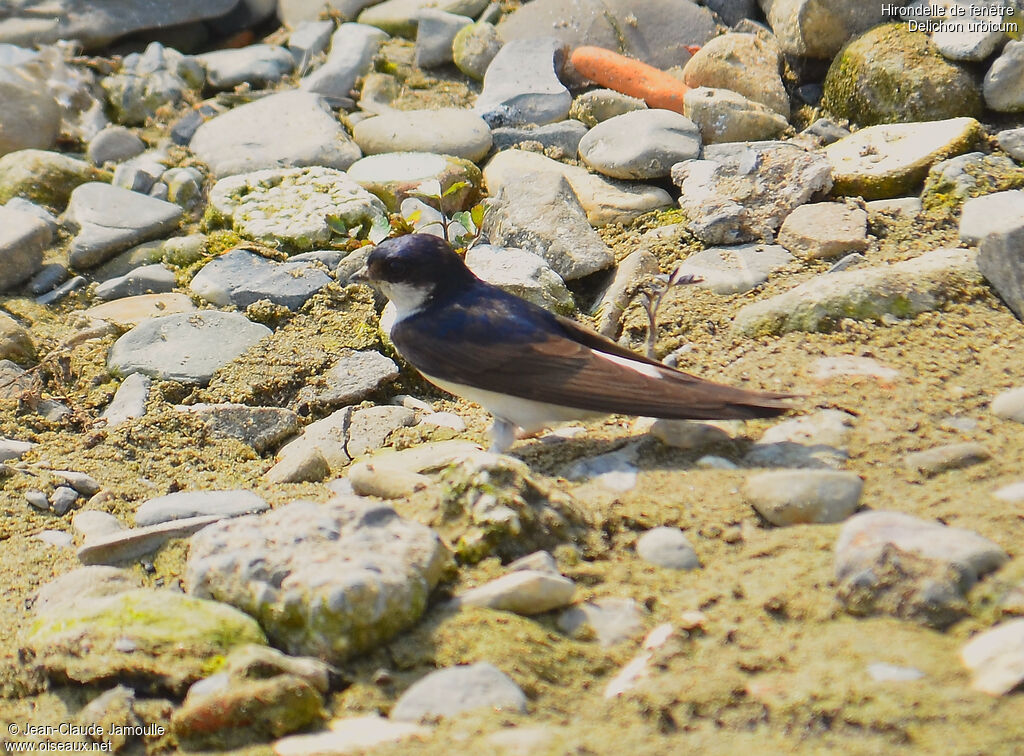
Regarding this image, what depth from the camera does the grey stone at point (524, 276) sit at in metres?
4.16

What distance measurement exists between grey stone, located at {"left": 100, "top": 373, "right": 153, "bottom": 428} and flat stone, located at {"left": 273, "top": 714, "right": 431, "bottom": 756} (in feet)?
6.76

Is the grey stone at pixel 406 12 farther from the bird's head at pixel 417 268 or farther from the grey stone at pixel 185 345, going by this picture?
the bird's head at pixel 417 268

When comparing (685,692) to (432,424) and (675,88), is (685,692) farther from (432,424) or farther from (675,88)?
(675,88)

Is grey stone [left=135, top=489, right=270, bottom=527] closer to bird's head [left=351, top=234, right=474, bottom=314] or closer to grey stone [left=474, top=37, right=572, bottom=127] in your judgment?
bird's head [left=351, top=234, right=474, bottom=314]

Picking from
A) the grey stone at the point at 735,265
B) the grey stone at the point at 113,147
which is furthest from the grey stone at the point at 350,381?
the grey stone at the point at 113,147

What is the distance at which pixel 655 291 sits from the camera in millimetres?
4082

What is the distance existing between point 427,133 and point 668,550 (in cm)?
329

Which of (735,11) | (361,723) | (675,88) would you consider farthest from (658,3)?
(361,723)

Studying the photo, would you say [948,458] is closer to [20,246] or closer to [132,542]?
[132,542]

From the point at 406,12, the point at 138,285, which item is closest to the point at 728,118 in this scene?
the point at 406,12

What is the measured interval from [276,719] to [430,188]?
321cm

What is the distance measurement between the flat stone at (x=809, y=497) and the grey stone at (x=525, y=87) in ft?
10.9

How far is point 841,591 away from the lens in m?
2.25

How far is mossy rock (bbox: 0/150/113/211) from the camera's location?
5.28 m
